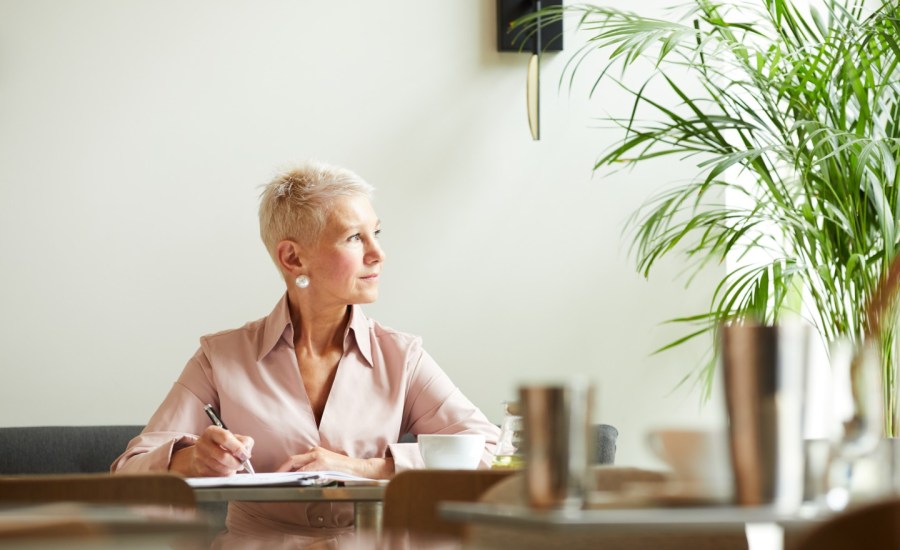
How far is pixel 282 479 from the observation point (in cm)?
181

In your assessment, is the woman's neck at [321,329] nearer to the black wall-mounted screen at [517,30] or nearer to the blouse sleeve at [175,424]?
the blouse sleeve at [175,424]

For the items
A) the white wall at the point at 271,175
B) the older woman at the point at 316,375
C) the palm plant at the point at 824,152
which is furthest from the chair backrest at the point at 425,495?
the white wall at the point at 271,175

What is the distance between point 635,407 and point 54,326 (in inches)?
64.3

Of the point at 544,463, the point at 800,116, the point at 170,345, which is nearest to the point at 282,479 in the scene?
the point at 544,463

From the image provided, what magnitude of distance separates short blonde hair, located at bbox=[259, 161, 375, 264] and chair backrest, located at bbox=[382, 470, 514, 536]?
124cm

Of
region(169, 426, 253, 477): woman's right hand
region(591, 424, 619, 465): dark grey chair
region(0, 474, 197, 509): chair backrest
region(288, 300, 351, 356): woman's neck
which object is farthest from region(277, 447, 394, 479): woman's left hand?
region(0, 474, 197, 509): chair backrest

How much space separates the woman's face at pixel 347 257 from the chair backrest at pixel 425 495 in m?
1.15

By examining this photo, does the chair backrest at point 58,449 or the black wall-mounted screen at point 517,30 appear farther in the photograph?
the black wall-mounted screen at point 517,30

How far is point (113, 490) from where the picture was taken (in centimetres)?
135

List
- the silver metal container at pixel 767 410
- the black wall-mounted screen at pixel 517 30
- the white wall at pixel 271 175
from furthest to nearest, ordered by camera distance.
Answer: the black wall-mounted screen at pixel 517 30, the white wall at pixel 271 175, the silver metal container at pixel 767 410

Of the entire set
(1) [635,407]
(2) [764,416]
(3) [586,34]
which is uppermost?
(3) [586,34]

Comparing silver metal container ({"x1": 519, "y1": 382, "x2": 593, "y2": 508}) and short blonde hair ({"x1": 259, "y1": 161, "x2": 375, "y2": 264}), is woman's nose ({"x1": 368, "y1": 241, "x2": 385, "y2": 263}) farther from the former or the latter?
silver metal container ({"x1": 519, "y1": 382, "x2": 593, "y2": 508})

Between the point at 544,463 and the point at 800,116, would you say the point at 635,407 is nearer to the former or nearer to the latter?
the point at 800,116

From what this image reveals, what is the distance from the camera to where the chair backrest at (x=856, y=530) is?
0.61 metres
